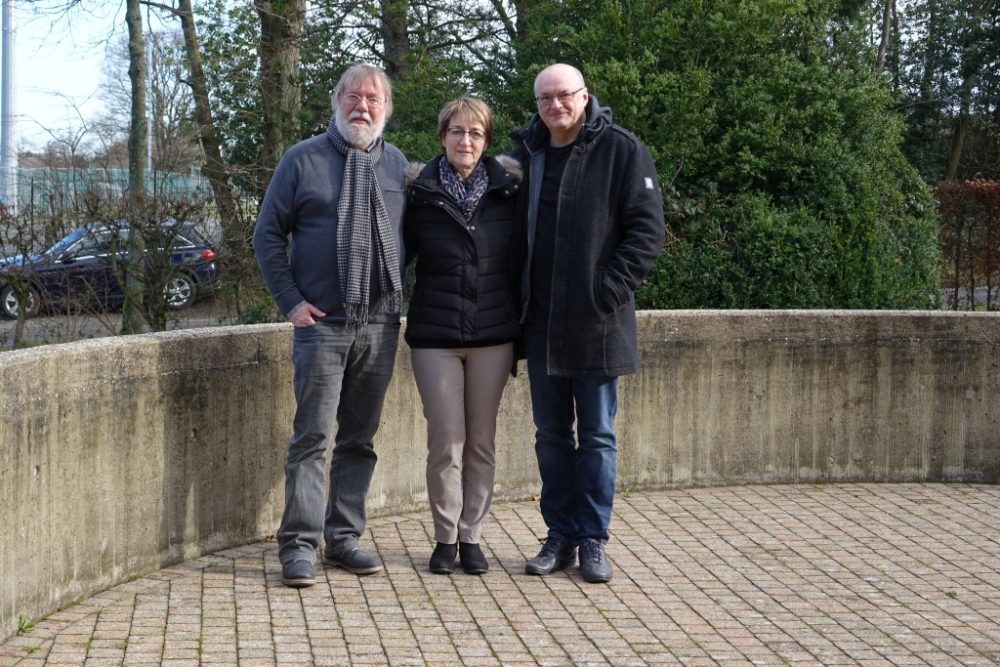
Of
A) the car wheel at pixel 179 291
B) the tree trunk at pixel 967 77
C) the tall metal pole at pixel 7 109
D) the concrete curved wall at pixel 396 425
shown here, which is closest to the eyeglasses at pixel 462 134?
the concrete curved wall at pixel 396 425

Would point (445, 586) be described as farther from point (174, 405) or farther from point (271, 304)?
point (271, 304)

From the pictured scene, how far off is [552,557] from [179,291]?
18.4 ft

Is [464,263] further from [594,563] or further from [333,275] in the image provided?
[594,563]

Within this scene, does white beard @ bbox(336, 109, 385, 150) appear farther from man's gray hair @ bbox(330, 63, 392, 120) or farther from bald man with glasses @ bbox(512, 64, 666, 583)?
bald man with glasses @ bbox(512, 64, 666, 583)

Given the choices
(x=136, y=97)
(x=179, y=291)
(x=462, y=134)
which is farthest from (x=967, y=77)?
(x=462, y=134)

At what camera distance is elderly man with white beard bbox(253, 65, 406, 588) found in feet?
18.1

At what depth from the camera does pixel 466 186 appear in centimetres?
572

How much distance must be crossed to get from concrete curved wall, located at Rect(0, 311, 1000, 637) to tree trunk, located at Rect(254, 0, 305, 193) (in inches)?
301

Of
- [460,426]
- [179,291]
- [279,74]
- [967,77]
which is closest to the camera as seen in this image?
[460,426]

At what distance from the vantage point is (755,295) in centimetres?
923

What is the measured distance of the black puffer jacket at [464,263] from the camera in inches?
223

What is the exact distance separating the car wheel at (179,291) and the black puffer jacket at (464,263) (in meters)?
5.06

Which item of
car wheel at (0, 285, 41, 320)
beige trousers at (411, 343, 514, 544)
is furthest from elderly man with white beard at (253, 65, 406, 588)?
car wheel at (0, 285, 41, 320)

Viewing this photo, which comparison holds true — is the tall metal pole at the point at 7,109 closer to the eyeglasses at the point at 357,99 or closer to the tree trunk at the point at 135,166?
the tree trunk at the point at 135,166
